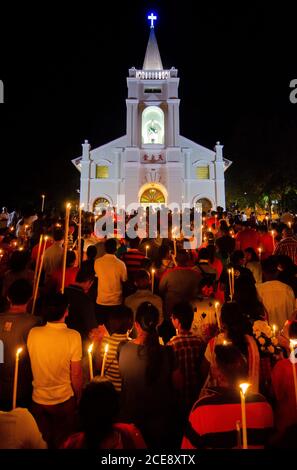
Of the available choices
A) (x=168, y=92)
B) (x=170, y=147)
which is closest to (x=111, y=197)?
(x=170, y=147)

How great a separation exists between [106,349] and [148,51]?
125ft

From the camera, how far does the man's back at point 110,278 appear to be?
5.46 m

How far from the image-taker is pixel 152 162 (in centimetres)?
3259

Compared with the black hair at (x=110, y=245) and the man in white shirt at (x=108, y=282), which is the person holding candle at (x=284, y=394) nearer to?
the man in white shirt at (x=108, y=282)

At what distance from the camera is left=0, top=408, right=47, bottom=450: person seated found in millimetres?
2117

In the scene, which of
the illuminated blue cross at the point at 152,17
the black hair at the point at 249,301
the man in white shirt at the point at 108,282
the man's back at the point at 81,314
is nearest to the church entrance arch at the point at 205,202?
the illuminated blue cross at the point at 152,17

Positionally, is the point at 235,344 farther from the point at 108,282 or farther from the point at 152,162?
the point at 152,162

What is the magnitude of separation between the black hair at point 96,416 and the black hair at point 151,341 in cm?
100

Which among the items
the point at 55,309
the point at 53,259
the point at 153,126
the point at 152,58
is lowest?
the point at 55,309

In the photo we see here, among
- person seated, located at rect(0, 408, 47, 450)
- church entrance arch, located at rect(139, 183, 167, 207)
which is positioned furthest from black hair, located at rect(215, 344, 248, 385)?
church entrance arch, located at rect(139, 183, 167, 207)

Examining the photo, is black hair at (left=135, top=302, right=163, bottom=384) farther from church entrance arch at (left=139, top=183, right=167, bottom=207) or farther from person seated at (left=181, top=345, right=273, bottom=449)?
church entrance arch at (left=139, top=183, right=167, bottom=207)

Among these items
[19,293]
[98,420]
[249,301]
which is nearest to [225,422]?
[98,420]

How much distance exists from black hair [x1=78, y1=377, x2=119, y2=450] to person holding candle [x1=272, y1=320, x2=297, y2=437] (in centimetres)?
156

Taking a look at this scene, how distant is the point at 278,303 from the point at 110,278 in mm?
2546
